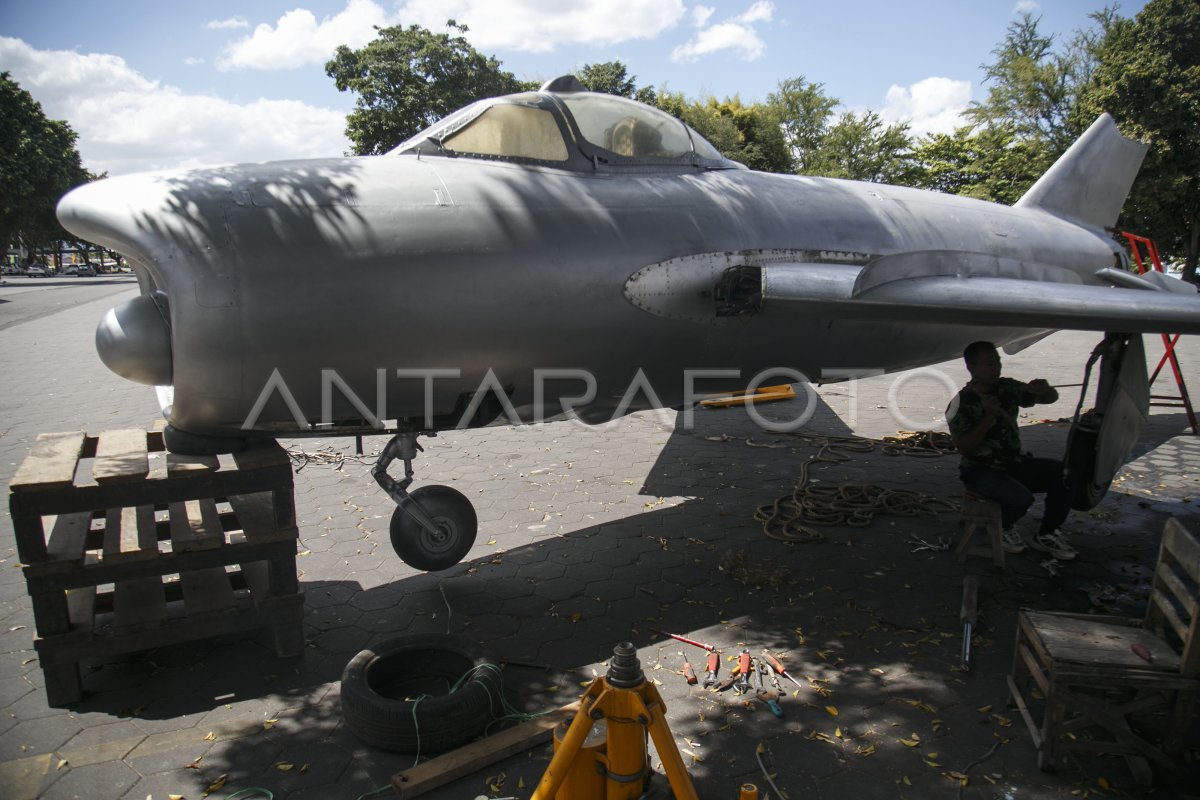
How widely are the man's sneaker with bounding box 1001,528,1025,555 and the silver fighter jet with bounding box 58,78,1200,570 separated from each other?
1.60 meters

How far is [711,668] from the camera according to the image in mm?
3699

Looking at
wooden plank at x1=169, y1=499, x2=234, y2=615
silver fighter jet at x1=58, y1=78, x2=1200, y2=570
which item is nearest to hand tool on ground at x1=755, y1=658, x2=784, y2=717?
silver fighter jet at x1=58, y1=78, x2=1200, y2=570

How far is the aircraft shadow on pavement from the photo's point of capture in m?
3.16

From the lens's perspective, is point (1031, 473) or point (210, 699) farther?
point (1031, 473)

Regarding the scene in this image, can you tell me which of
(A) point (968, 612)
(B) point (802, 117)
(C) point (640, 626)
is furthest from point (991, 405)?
(B) point (802, 117)

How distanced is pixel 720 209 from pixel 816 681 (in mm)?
2589

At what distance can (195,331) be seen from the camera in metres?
3.04

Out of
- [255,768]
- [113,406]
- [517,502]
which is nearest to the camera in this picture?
[255,768]

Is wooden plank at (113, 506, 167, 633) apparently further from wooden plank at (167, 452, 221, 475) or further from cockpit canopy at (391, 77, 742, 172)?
cockpit canopy at (391, 77, 742, 172)

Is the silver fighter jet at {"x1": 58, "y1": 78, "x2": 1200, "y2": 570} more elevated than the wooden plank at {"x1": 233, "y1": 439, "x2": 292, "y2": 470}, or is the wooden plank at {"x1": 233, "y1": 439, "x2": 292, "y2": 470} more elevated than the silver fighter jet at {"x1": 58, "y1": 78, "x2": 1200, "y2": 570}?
the silver fighter jet at {"x1": 58, "y1": 78, "x2": 1200, "y2": 570}

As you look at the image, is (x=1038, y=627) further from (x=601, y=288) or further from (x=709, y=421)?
(x=709, y=421)

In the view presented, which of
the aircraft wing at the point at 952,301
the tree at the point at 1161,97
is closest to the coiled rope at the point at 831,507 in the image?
the aircraft wing at the point at 952,301

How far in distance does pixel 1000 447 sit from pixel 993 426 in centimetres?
16

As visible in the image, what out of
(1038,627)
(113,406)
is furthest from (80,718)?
(113,406)
